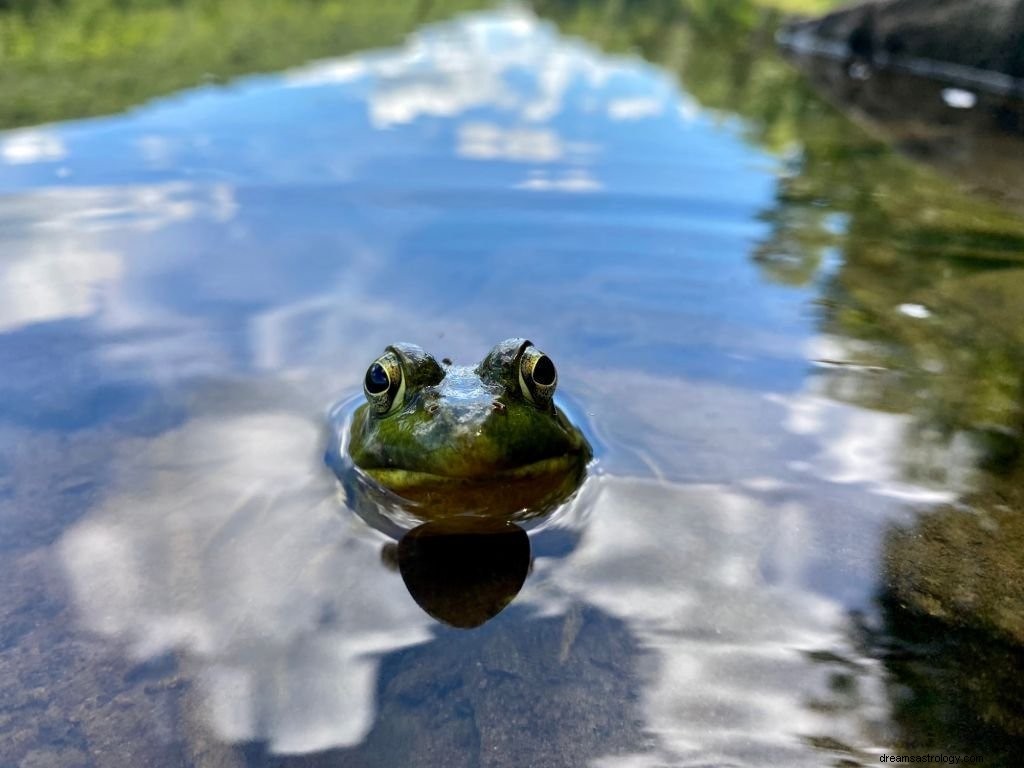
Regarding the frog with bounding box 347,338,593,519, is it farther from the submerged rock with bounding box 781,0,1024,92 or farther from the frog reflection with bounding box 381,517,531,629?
the submerged rock with bounding box 781,0,1024,92

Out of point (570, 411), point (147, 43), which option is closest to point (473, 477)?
point (570, 411)

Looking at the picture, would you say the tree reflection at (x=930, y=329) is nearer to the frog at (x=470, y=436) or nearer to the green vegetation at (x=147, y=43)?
the frog at (x=470, y=436)

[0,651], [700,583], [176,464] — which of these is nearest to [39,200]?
[176,464]

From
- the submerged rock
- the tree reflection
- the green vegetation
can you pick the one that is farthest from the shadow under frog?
the submerged rock

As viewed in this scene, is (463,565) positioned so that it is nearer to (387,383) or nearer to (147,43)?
(387,383)

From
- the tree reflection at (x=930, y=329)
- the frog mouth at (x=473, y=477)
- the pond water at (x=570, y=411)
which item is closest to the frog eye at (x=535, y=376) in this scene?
the frog mouth at (x=473, y=477)

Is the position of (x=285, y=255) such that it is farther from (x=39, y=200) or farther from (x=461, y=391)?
(x=461, y=391)

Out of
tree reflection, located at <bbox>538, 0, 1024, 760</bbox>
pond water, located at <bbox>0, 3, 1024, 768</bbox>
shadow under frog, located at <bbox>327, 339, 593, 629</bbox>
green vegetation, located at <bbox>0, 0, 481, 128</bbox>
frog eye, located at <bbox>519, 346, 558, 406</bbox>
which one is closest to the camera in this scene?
pond water, located at <bbox>0, 3, 1024, 768</bbox>

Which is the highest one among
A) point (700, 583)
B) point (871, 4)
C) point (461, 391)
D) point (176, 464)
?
point (871, 4)
